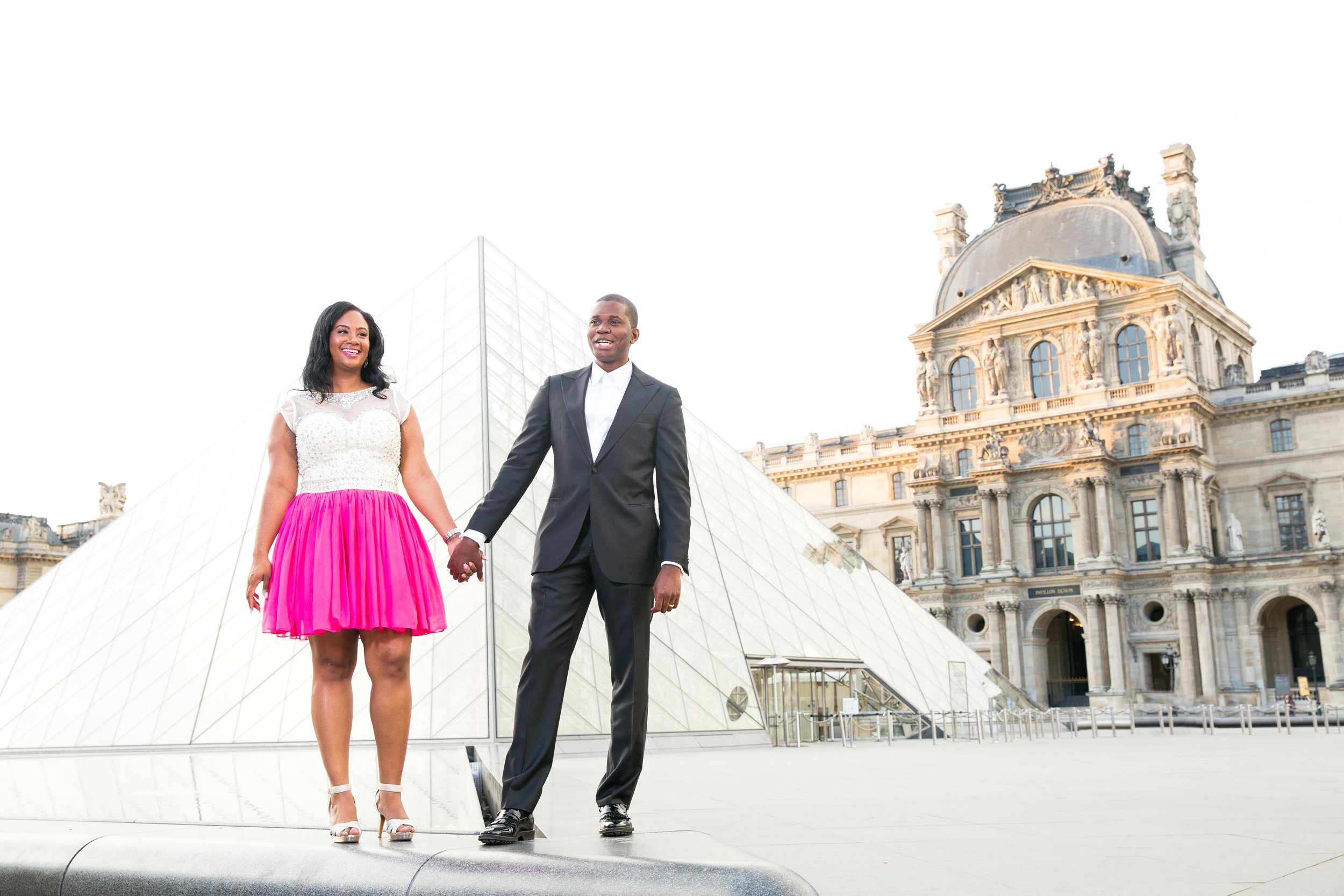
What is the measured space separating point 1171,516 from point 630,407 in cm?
4315

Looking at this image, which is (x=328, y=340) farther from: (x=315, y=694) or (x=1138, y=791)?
(x=1138, y=791)

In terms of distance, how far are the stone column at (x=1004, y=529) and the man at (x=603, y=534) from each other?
43971 millimetres

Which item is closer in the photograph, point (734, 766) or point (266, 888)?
point (266, 888)

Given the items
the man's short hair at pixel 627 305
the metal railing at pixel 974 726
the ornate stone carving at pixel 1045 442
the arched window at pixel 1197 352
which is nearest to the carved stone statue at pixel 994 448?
the ornate stone carving at pixel 1045 442

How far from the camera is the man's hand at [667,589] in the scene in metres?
4.14

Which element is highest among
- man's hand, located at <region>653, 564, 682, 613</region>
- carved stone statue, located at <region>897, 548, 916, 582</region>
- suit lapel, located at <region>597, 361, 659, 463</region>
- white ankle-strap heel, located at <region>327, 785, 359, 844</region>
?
carved stone statue, located at <region>897, 548, 916, 582</region>

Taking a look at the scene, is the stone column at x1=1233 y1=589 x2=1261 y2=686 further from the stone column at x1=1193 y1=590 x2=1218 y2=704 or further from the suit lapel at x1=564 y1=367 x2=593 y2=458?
the suit lapel at x1=564 y1=367 x2=593 y2=458

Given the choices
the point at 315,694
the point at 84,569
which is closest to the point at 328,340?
the point at 315,694

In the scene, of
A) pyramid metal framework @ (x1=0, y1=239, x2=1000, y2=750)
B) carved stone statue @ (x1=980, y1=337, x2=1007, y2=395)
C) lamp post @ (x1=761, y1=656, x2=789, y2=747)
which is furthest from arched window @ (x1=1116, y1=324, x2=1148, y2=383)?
lamp post @ (x1=761, y1=656, x2=789, y2=747)

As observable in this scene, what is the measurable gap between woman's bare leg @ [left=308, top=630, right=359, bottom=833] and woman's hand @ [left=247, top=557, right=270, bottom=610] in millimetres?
237

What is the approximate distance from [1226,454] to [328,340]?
46.8 meters

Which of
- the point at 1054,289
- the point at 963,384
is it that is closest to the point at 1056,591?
the point at 963,384

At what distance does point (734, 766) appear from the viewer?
10945 millimetres

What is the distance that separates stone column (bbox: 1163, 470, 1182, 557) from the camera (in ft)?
142
